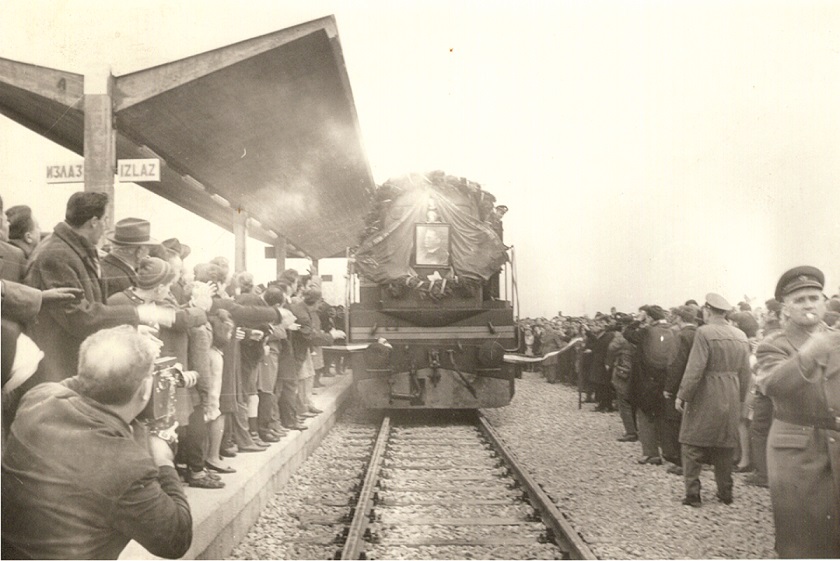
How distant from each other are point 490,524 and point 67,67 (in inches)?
216

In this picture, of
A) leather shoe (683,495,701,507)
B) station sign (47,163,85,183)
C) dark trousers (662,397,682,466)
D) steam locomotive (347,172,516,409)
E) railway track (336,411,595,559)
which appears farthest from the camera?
steam locomotive (347,172,516,409)

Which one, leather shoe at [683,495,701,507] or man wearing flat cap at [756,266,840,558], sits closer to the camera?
man wearing flat cap at [756,266,840,558]

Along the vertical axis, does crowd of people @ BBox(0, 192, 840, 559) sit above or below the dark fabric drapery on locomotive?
below

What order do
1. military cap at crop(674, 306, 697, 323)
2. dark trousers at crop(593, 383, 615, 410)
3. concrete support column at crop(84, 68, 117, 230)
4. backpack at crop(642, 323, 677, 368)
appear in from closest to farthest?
concrete support column at crop(84, 68, 117, 230)
military cap at crop(674, 306, 697, 323)
backpack at crop(642, 323, 677, 368)
dark trousers at crop(593, 383, 615, 410)

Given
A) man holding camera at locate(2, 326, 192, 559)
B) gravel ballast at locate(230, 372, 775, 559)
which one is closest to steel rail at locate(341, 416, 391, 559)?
gravel ballast at locate(230, 372, 775, 559)

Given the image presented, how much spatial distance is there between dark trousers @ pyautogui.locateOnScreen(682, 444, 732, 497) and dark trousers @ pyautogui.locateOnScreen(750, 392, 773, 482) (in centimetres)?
66

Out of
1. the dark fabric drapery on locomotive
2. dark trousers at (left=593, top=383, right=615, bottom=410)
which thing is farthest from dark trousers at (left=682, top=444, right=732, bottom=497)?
dark trousers at (left=593, top=383, right=615, bottom=410)

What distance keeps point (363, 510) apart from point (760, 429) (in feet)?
12.5

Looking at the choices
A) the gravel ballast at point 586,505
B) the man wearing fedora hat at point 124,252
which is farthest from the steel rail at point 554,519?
the man wearing fedora hat at point 124,252

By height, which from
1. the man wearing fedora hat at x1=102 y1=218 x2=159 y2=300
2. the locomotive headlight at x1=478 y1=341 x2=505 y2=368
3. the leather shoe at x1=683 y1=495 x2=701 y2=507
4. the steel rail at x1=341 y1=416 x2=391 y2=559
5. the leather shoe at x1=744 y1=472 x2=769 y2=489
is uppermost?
the man wearing fedora hat at x1=102 y1=218 x2=159 y2=300

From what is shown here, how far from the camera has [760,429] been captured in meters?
6.33

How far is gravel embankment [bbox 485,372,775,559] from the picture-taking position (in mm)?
4660

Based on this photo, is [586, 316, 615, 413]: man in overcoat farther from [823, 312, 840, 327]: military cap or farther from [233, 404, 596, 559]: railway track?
[823, 312, 840, 327]: military cap

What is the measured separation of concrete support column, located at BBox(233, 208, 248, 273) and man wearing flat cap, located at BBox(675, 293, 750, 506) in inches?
353
